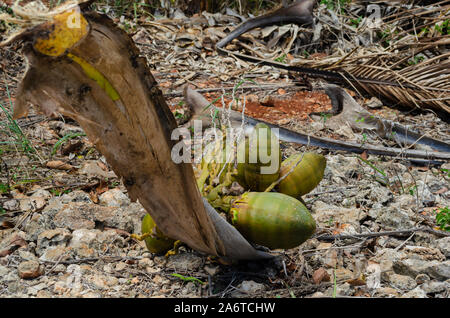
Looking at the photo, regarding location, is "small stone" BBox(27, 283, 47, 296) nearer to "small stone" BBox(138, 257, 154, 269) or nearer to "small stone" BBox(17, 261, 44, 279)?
"small stone" BBox(17, 261, 44, 279)

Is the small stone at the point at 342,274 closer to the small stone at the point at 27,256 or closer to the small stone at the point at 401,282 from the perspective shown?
the small stone at the point at 401,282

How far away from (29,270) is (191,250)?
55cm

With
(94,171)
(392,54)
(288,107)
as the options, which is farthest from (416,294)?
(392,54)

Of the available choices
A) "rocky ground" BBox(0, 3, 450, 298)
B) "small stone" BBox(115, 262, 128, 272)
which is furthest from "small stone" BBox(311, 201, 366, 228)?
"small stone" BBox(115, 262, 128, 272)

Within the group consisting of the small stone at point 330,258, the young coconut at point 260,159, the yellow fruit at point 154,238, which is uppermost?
the young coconut at point 260,159

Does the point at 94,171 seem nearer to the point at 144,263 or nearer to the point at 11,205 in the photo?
the point at 11,205

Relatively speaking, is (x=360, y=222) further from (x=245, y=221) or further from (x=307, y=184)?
(x=245, y=221)

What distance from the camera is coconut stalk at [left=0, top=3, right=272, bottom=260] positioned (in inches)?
37.0

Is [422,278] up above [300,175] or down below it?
below

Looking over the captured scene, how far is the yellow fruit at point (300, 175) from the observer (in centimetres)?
159

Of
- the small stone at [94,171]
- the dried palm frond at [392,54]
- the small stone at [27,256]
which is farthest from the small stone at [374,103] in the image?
the small stone at [27,256]

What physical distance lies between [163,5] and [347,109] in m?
2.95

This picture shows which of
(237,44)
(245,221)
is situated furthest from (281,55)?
(245,221)

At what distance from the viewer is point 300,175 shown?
159 cm
